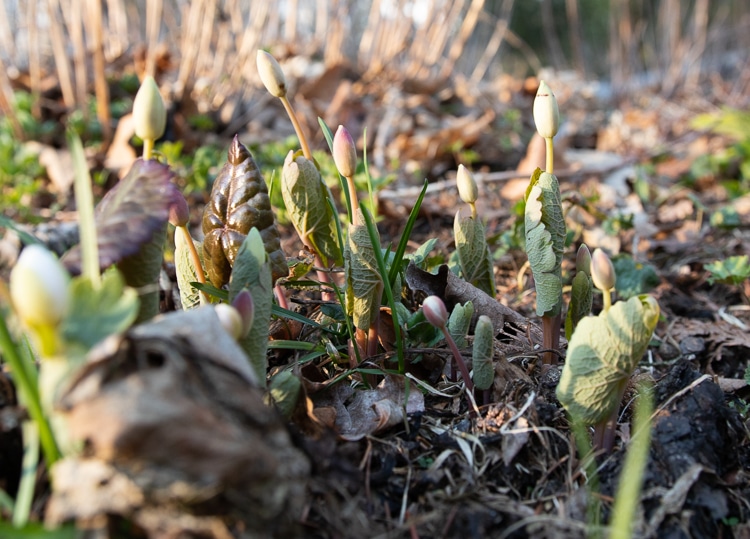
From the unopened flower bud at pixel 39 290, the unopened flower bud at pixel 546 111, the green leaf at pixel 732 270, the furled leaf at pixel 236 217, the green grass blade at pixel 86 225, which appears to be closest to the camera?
the unopened flower bud at pixel 39 290

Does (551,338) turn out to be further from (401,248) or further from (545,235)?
(401,248)

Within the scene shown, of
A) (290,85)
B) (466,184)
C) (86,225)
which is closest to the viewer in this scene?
(86,225)

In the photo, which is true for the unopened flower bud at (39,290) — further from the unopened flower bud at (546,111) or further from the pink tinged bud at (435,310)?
the unopened flower bud at (546,111)

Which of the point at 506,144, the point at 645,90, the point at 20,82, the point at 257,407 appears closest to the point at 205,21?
the point at 20,82

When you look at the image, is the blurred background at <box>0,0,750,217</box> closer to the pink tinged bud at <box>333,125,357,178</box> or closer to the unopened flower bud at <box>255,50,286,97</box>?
the unopened flower bud at <box>255,50,286,97</box>

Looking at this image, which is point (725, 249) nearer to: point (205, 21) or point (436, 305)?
point (436, 305)

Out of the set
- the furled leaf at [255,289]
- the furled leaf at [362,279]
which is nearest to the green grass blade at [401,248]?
the furled leaf at [362,279]

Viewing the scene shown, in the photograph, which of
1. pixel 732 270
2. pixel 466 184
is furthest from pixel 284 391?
pixel 732 270
